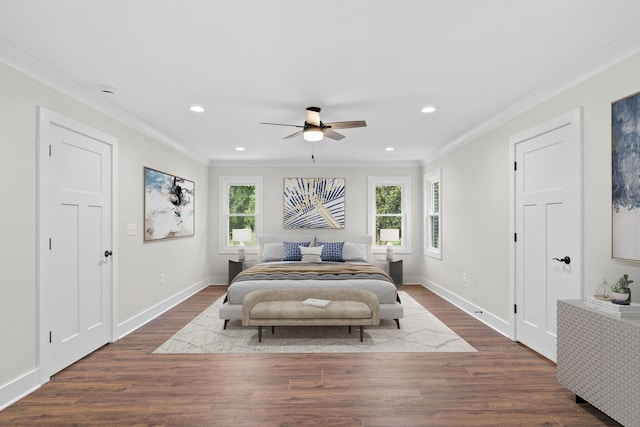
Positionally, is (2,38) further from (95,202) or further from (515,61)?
(515,61)

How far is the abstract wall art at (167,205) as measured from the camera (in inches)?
168

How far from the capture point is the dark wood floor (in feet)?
7.14

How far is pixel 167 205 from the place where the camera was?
188 inches

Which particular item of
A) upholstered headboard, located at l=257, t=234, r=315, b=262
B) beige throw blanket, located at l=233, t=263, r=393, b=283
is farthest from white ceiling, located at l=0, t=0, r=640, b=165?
upholstered headboard, located at l=257, t=234, r=315, b=262

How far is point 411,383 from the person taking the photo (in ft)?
Result: 8.67

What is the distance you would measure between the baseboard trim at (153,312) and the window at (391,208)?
11.7 feet

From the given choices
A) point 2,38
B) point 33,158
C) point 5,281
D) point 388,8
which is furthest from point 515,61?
point 5,281

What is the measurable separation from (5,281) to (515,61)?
4072mm

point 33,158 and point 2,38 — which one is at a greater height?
point 2,38

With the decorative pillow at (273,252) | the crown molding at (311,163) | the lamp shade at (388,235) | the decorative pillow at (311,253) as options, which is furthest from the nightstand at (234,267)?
the lamp shade at (388,235)

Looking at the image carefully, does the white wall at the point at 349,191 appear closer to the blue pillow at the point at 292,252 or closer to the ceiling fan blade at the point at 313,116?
the blue pillow at the point at 292,252

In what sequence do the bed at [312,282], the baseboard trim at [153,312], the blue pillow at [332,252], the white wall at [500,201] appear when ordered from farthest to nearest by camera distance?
the blue pillow at [332,252] < the bed at [312,282] < the baseboard trim at [153,312] < the white wall at [500,201]

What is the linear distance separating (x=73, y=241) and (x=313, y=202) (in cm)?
430

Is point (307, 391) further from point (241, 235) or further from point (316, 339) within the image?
point (241, 235)
